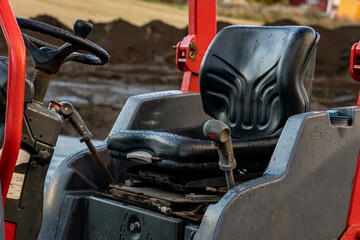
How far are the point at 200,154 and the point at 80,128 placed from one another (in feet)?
1.42

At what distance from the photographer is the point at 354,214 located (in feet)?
7.66

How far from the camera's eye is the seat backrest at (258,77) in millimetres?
2422

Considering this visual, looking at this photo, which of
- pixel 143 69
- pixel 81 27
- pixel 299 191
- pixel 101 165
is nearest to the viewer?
pixel 81 27

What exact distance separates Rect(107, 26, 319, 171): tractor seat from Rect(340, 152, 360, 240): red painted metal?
311 millimetres

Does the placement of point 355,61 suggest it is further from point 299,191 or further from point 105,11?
point 105,11

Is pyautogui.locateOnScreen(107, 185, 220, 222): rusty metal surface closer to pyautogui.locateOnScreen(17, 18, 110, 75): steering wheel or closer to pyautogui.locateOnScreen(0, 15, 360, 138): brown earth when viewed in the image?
pyautogui.locateOnScreen(17, 18, 110, 75): steering wheel

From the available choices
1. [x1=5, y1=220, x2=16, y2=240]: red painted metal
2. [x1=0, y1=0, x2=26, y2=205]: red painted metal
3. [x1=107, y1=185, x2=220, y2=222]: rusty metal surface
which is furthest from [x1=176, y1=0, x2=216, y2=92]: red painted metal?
[x1=0, y1=0, x2=26, y2=205]: red painted metal

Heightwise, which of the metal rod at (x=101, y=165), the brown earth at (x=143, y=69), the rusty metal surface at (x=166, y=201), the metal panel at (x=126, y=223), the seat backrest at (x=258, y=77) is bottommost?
the metal panel at (x=126, y=223)


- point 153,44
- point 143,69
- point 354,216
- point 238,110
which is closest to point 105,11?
point 143,69

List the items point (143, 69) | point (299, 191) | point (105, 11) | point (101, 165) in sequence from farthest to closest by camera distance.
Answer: point (143, 69) → point (105, 11) → point (101, 165) → point (299, 191)

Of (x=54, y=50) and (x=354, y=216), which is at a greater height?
(x=54, y=50)

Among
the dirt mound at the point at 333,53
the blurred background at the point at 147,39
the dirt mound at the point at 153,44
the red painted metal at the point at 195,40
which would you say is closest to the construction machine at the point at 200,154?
the red painted metal at the point at 195,40

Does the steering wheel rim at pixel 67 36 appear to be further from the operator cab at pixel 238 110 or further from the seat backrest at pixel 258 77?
the seat backrest at pixel 258 77

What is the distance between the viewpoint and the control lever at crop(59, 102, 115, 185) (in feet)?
7.30
